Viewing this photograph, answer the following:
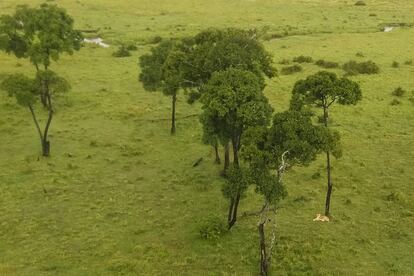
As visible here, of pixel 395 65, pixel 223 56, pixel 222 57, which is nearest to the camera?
pixel 223 56

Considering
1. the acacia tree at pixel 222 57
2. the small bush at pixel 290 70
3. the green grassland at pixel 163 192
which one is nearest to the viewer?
the green grassland at pixel 163 192

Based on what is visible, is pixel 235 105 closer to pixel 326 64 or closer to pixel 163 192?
pixel 163 192

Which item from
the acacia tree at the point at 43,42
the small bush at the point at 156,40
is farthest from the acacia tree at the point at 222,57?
the small bush at the point at 156,40

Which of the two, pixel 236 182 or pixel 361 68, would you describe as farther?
pixel 361 68

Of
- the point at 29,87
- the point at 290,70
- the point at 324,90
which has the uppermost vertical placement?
the point at 324,90

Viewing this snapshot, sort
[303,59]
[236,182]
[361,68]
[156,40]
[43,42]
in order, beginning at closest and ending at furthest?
[236,182] < [43,42] < [361,68] < [303,59] < [156,40]

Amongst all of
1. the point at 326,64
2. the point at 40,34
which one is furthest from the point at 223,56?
the point at 326,64

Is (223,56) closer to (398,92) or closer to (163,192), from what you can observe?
(163,192)

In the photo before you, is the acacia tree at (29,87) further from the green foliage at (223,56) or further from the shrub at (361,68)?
the shrub at (361,68)

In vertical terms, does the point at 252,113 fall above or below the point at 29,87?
above
